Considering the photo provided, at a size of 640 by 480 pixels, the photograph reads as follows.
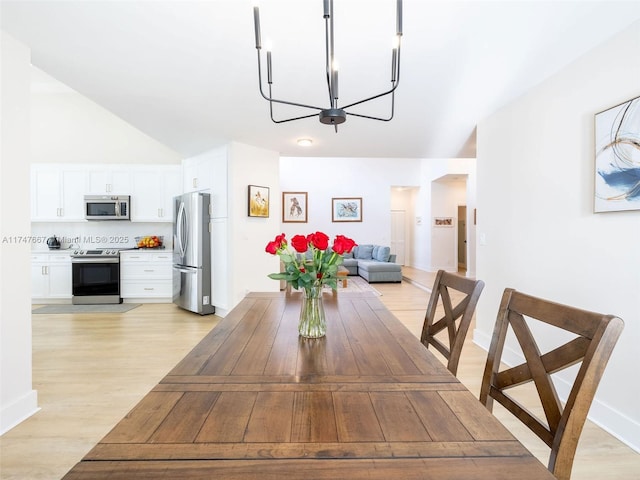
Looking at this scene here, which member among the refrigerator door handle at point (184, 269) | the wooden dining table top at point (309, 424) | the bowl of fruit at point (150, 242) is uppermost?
the bowl of fruit at point (150, 242)

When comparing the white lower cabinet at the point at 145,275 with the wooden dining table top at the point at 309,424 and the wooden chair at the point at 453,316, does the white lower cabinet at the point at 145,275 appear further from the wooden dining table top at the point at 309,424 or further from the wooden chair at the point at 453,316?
the wooden chair at the point at 453,316

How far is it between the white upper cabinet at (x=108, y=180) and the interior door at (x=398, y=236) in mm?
7678

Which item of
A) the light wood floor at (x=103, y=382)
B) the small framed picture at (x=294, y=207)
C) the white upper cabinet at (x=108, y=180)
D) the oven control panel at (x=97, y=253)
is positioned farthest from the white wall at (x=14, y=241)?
the small framed picture at (x=294, y=207)

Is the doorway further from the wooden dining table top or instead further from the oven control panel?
the wooden dining table top

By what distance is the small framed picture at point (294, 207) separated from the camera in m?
9.16

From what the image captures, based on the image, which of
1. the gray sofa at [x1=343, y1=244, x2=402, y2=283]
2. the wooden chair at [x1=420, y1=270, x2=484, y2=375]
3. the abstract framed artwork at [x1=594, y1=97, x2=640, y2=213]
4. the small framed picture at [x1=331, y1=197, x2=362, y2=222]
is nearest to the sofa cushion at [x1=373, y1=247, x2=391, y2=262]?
the gray sofa at [x1=343, y1=244, x2=402, y2=283]

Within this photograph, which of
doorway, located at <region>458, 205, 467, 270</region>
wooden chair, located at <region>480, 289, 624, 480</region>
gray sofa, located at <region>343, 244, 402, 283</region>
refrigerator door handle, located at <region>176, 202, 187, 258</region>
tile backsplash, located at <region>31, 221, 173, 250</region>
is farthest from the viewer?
doorway, located at <region>458, 205, 467, 270</region>

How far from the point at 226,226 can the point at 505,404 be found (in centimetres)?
381

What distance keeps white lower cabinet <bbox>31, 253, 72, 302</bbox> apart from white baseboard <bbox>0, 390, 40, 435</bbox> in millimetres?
3550

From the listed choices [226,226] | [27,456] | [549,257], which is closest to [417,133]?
[549,257]

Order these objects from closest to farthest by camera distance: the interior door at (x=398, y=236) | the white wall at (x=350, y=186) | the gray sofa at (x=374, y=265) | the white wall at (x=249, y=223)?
the white wall at (x=249, y=223) → the gray sofa at (x=374, y=265) → the white wall at (x=350, y=186) → the interior door at (x=398, y=236)

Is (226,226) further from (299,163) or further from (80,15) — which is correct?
(299,163)

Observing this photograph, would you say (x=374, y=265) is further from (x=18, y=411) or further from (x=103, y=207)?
(x=18, y=411)

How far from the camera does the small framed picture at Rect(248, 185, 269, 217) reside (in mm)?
4340
